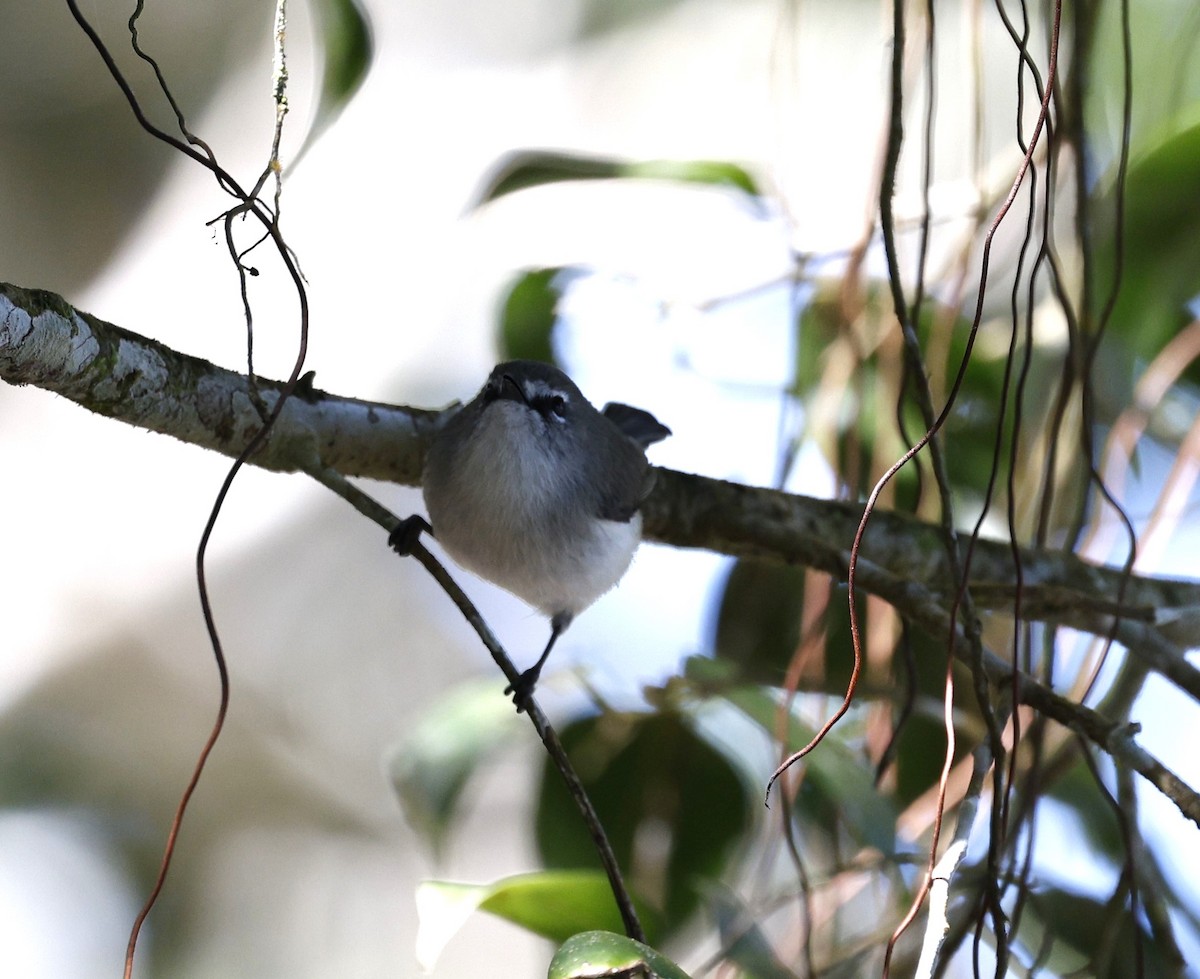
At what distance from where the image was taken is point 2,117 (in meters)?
2.39

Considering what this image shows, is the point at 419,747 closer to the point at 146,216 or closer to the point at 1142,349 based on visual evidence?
the point at 1142,349

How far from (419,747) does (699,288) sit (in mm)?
783

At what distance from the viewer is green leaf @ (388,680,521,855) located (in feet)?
4.37

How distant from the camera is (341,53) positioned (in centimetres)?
100

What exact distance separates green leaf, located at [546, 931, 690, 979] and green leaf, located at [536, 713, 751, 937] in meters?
0.79

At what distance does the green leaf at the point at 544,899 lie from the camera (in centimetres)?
88

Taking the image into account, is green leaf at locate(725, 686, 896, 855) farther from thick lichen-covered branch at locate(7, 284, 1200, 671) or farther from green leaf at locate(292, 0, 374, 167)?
green leaf at locate(292, 0, 374, 167)

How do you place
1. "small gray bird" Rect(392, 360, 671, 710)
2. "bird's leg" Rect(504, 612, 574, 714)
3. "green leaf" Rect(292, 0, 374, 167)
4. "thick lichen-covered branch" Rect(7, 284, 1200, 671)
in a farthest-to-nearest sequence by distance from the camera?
"bird's leg" Rect(504, 612, 574, 714), "small gray bird" Rect(392, 360, 671, 710), "green leaf" Rect(292, 0, 374, 167), "thick lichen-covered branch" Rect(7, 284, 1200, 671)

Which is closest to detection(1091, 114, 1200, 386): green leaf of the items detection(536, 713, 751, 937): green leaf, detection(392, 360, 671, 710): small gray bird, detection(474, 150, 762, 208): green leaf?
detection(474, 150, 762, 208): green leaf

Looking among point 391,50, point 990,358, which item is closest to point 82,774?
point 391,50

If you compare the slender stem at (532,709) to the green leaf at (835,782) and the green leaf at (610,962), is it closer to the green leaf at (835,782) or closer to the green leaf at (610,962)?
the green leaf at (610,962)

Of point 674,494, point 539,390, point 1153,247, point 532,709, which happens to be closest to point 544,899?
point 532,709

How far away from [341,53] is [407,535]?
1.55 feet

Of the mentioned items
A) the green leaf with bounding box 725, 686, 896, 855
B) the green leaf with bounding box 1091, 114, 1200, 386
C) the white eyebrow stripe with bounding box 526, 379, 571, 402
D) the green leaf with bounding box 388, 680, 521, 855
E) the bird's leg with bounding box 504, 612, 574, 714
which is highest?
the green leaf with bounding box 1091, 114, 1200, 386
